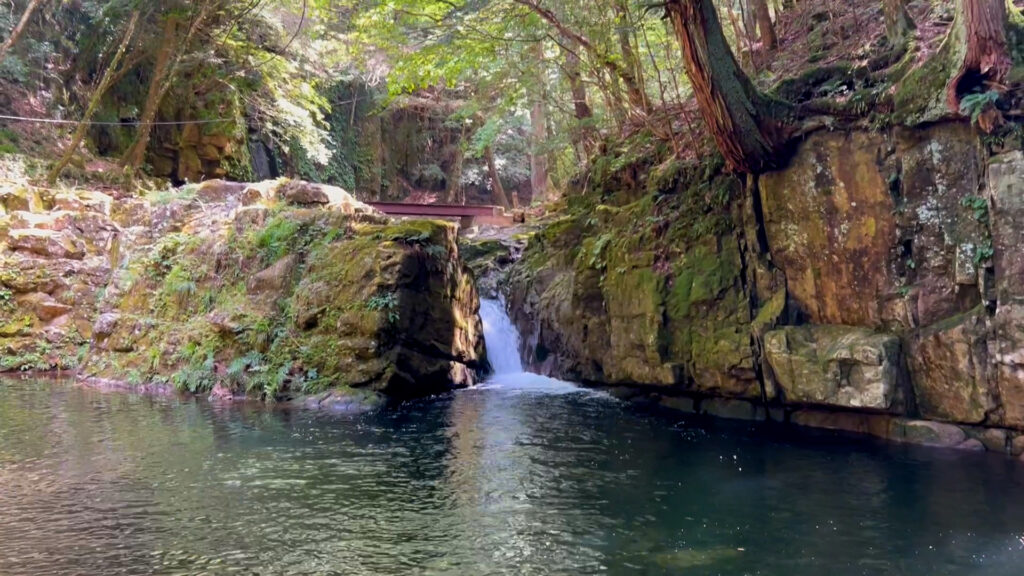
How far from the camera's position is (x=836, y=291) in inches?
365

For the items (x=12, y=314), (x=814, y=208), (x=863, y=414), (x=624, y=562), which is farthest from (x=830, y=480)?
(x=12, y=314)

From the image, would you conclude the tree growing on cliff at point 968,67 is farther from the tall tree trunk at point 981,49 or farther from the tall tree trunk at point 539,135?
the tall tree trunk at point 539,135

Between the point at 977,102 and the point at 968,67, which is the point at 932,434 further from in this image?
the point at 968,67

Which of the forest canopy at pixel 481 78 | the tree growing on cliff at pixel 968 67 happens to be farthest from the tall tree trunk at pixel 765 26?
the tree growing on cliff at pixel 968 67

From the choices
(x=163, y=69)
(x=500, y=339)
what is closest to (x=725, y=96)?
(x=500, y=339)

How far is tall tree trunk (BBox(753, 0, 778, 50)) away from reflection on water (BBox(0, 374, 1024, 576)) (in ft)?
22.1

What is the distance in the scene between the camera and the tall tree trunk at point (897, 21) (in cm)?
917

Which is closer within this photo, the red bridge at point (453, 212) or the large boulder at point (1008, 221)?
the large boulder at point (1008, 221)

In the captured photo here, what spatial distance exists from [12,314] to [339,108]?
16296mm

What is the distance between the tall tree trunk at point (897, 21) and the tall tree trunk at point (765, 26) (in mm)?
3107

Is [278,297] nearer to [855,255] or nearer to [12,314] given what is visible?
[12,314]

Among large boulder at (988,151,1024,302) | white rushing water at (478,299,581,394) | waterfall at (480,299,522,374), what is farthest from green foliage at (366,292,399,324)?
large boulder at (988,151,1024,302)

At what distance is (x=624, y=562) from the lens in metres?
5.34

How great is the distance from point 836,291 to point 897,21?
3.51 m
